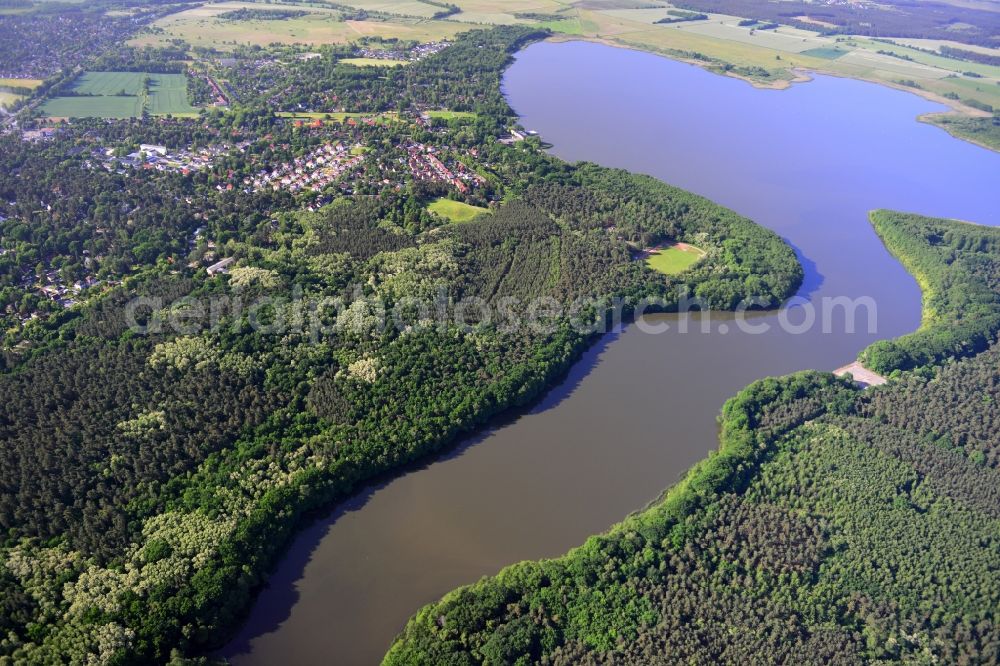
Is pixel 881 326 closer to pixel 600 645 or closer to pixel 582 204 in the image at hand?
pixel 582 204

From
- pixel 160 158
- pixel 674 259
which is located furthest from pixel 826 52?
pixel 160 158

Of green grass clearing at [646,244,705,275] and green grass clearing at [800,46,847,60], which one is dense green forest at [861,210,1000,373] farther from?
green grass clearing at [800,46,847,60]

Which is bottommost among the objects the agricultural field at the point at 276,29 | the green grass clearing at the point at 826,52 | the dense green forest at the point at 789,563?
the dense green forest at the point at 789,563

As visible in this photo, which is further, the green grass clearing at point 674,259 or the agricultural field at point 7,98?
the agricultural field at point 7,98

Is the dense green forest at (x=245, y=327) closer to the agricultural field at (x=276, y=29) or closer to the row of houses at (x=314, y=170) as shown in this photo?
the row of houses at (x=314, y=170)

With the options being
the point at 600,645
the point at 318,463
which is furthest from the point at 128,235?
the point at 600,645

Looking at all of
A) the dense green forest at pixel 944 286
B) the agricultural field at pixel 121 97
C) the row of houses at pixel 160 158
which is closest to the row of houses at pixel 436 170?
the row of houses at pixel 160 158
